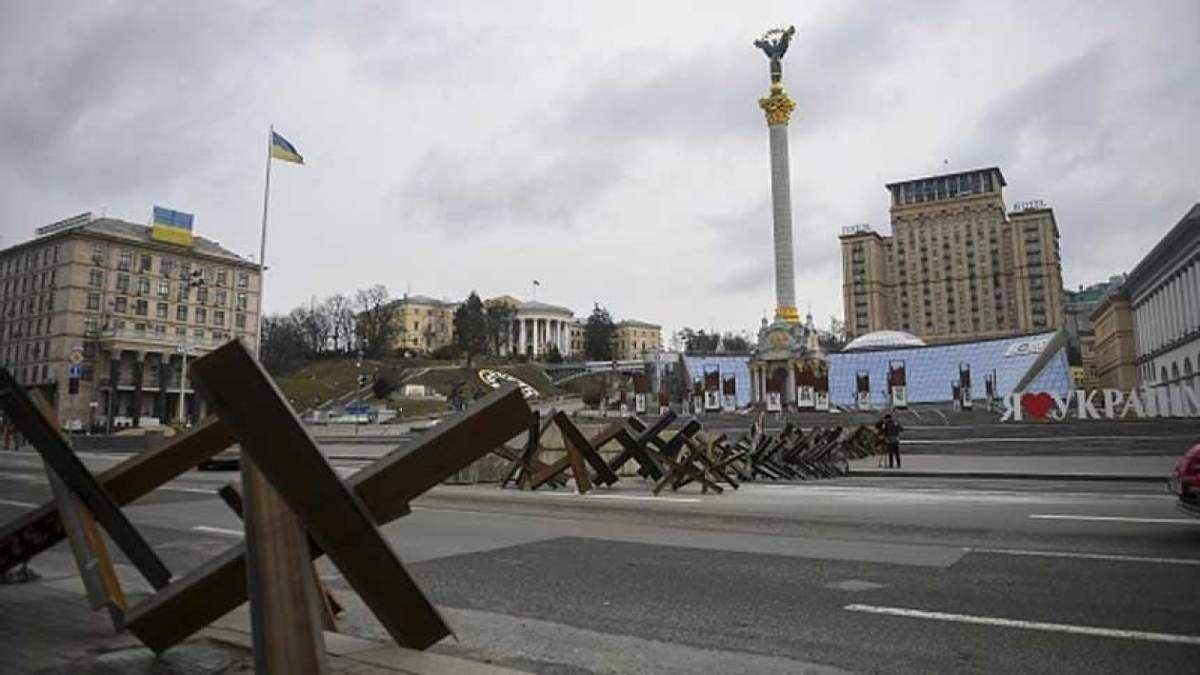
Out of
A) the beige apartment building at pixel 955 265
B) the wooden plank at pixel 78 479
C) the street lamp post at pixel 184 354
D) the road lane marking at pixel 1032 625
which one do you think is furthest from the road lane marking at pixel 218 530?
the beige apartment building at pixel 955 265

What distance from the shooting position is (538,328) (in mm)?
173750

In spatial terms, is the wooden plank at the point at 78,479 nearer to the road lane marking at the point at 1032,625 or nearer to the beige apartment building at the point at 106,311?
the road lane marking at the point at 1032,625

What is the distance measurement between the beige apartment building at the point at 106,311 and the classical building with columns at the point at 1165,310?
304 ft

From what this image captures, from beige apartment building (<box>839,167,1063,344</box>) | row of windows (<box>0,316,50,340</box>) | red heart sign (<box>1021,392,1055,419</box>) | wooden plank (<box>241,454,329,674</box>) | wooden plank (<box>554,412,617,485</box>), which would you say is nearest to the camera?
wooden plank (<box>241,454,329,674</box>)

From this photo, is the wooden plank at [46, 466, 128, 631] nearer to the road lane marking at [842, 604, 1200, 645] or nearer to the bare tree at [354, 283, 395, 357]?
the road lane marking at [842, 604, 1200, 645]

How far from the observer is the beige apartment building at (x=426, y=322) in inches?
6585

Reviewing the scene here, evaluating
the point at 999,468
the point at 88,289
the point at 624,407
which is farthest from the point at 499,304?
the point at 999,468

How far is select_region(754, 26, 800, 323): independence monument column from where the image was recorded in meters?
90.1

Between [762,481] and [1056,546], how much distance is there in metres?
11.5

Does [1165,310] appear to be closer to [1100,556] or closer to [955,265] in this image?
[1100,556]

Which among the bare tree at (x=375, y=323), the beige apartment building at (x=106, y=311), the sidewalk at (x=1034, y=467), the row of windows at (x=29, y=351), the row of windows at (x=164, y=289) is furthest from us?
the bare tree at (x=375, y=323)

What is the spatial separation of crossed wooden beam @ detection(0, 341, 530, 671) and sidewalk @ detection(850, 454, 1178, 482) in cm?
2159

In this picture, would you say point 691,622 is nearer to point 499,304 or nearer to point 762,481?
point 762,481

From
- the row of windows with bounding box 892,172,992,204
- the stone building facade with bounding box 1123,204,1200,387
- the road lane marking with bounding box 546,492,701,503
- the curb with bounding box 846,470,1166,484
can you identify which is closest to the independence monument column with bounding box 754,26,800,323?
the stone building facade with bounding box 1123,204,1200,387
